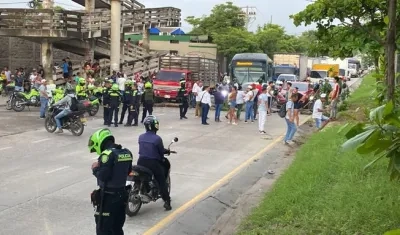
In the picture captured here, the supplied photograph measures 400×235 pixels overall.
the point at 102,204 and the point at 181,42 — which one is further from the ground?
the point at 181,42

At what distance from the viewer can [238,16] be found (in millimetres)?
56406

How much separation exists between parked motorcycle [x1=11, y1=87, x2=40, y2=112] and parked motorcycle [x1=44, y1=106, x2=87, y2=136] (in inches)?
223

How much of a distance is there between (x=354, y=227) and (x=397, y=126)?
4.52 m

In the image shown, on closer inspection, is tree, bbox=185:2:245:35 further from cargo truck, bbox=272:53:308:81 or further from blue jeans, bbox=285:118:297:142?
blue jeans, bbox=285:118:297:142

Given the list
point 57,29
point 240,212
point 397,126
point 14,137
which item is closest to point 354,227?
point 240,212

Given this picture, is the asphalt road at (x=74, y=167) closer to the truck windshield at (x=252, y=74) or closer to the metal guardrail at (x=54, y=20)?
the metal guardrail at (x=54, y=20)

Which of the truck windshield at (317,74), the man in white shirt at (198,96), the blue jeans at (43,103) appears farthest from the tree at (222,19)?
the blue jeans at (43,103)

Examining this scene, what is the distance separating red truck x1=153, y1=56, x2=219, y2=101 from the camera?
90.3ft

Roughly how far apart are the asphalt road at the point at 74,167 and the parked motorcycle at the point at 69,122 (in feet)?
0.89

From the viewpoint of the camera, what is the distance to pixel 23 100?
2202cm

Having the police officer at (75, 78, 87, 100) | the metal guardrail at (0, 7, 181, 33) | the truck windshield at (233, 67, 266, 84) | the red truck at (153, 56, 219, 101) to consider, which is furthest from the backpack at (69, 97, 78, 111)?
the truck windshield at (233, 67, 266, 84)

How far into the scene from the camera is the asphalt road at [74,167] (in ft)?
25.8

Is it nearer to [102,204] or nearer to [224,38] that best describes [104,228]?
[102,204]

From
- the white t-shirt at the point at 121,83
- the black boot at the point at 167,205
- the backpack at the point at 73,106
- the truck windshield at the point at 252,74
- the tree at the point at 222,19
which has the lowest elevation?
the black boot at the point at 167,205
